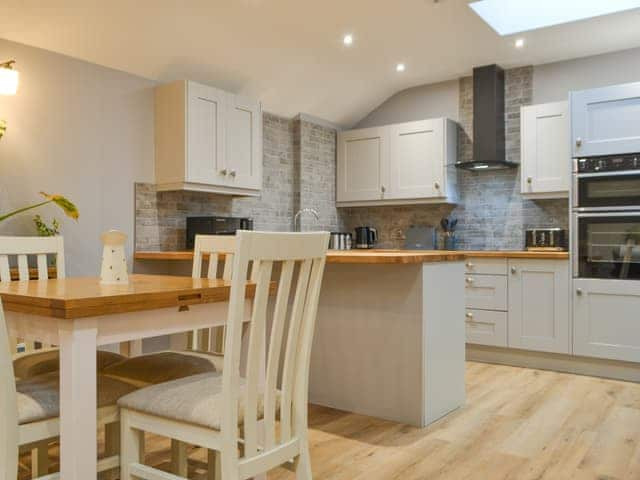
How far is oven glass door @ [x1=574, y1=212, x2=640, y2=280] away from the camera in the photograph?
4094 millimetres

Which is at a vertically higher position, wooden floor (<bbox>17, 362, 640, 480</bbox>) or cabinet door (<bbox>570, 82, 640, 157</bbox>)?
cabinet door (<bbox>570, 82, 640, 157</bbox>)

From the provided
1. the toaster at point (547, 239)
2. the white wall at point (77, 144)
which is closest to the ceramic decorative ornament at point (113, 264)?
the white wall at point (77, 144)

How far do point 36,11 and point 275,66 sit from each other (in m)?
1.86

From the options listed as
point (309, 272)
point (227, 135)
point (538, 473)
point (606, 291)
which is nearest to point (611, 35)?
point (606, 291)

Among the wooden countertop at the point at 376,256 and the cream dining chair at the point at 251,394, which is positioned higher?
the wooden countertop at the point at 376,256

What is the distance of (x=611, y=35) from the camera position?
445 centimetres

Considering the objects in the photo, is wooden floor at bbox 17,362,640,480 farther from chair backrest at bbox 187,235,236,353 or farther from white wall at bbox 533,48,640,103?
white wall at bbox 533,48,640,103

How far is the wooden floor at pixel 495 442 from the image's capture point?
2.48 meters

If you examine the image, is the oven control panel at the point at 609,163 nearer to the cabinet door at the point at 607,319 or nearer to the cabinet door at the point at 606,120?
the cabinet door at the point at 606,120

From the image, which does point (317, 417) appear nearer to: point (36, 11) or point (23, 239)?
point (23, 239)

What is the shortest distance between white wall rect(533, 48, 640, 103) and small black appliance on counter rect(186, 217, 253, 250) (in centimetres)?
289

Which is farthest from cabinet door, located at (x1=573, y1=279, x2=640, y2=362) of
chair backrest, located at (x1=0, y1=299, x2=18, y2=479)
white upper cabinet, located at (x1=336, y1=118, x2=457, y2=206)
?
chair backrest, located at (x1=0, y1=299, x2=18, y2=479)

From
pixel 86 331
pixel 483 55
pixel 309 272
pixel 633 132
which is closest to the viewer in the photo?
pixel 86 331

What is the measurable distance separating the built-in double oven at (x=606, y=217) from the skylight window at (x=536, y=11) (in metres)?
1.03
